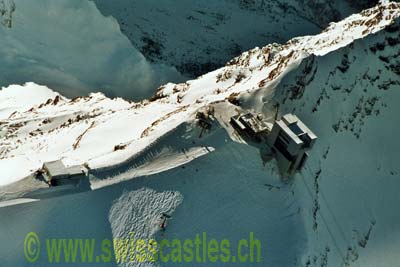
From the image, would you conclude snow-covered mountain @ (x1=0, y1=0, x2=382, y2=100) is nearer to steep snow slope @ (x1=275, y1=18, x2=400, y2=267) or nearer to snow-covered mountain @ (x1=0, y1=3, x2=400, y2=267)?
snow-covered mountain @ (x1=0, y1=3, x2=400, y2=267)

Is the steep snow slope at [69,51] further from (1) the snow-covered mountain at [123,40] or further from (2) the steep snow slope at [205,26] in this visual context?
(2) the steep snow slope at [205,26]

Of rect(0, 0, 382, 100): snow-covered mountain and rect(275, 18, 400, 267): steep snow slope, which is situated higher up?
rect(0, 0, 382, 100): snow-covered mountain

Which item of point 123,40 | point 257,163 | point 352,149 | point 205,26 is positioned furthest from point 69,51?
point 352,149

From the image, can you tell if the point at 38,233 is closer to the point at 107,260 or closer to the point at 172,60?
the point at 107,260

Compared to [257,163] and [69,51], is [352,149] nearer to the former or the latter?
[257,163]

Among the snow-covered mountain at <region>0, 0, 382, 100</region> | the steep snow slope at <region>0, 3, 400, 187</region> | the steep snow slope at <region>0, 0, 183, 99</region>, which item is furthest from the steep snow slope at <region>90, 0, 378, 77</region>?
the steep snow slope at <region>0, 3, 400, 187</region>

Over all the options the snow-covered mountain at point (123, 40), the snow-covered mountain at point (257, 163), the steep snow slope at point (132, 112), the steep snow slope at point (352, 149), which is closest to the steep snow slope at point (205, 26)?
the snow-covered mountain at point (123, 40)

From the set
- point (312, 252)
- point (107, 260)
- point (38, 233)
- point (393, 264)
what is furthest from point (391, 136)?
point (38, 233)
